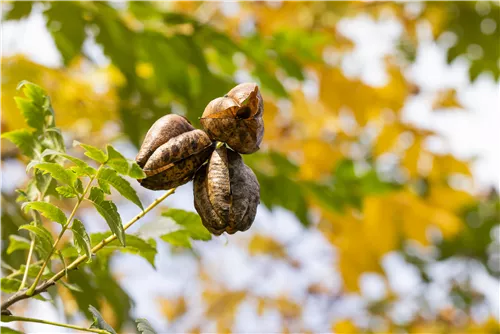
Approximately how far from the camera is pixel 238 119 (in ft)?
3.22

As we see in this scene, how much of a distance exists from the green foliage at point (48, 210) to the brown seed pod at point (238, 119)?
0.30m

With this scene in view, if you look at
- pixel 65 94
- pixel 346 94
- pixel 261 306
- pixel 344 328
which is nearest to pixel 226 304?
pixel 261 306

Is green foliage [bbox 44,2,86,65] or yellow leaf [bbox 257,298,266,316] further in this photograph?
yellow leaf [bbox 257,298,266,316]

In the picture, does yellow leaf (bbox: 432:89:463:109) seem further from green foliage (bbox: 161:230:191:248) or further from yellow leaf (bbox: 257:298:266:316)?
green foliage (bbox: 161:230:191:248)

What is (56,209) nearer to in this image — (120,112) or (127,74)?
(127,74)

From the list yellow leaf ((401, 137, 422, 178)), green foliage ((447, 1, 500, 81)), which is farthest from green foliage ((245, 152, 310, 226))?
green foliage ((447, 1, 500, 81))

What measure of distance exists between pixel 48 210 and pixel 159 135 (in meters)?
0.23

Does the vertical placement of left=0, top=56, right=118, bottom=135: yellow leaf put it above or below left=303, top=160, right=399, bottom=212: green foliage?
above

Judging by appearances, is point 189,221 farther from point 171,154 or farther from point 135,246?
point 171,154

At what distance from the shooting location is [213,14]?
3898mm

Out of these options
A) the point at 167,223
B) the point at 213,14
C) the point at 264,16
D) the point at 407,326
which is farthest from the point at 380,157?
the point at 167,223

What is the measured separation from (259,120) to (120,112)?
164 centimetres

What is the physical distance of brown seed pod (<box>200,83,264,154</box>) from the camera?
3.22ft

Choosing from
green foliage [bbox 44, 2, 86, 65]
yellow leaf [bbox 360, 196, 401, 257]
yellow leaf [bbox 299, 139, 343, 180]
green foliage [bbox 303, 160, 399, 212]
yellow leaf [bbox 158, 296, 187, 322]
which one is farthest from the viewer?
yellow leaf [bbox 158, 296, 187, 322]
